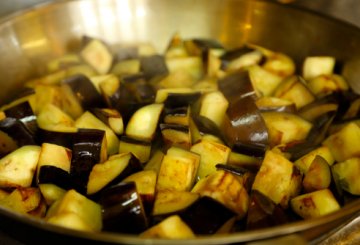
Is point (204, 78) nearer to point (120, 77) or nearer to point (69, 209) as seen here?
point (120, 77)

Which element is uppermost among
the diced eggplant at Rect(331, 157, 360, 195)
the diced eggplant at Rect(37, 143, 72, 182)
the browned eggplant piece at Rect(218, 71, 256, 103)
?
the browned eggplant piece at Rect(218, 71, 256, 103)

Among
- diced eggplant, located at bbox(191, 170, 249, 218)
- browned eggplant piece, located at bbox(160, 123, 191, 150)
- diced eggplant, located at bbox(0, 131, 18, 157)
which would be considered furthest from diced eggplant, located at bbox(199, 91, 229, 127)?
diced eggplant, located at bbox(0, 131, 18, 157)

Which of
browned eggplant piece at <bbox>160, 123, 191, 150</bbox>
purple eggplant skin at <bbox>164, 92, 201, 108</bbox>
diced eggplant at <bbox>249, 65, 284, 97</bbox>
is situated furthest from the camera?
diced eggplant at <bbox>249, 65, 284, 97</bbox>

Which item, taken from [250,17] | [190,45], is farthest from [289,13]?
[190,45]

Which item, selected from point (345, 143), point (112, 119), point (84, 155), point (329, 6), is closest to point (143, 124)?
point (112, 119)

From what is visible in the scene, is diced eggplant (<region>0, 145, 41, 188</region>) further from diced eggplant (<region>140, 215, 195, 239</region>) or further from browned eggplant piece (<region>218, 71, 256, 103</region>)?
browned eggplant piece (<region>218, 71, 256, 103</region>)

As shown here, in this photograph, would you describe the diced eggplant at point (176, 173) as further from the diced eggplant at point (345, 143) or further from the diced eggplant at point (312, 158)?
the diced eggplant at point (345, 143)
